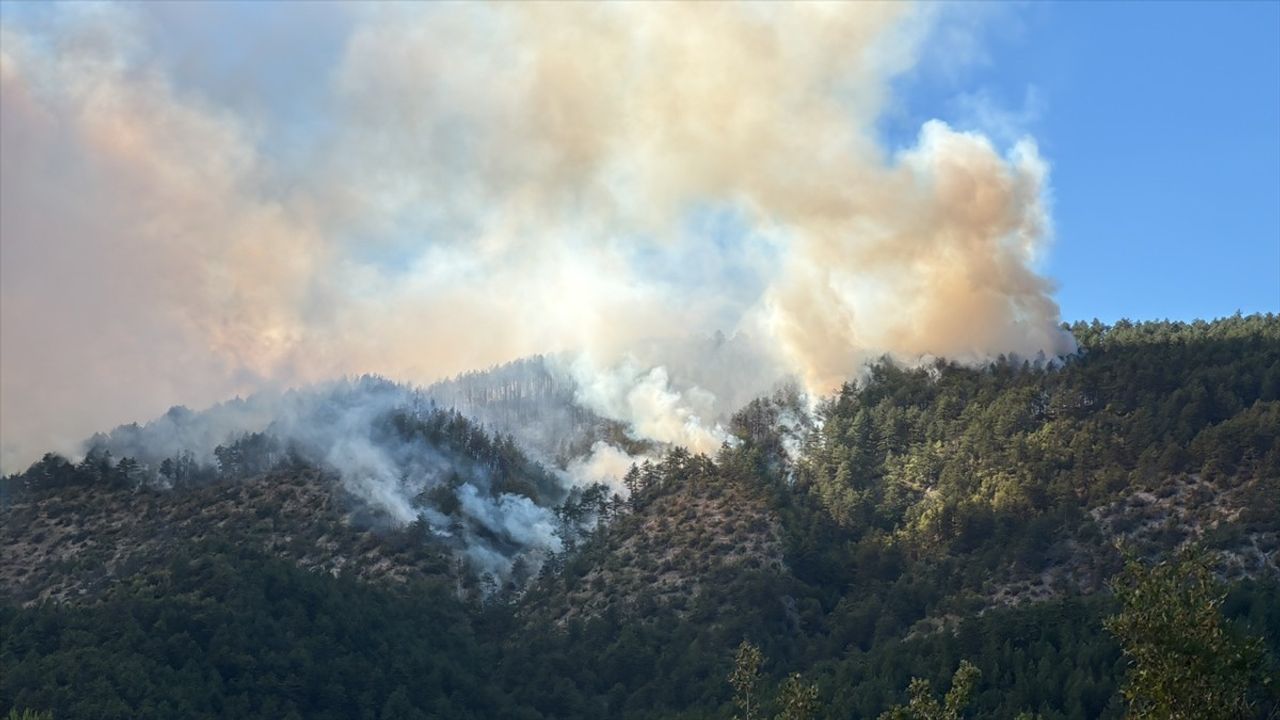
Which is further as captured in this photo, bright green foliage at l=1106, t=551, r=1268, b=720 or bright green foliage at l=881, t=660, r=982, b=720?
bright green foliage at l=881, t=660, r=982, b=720

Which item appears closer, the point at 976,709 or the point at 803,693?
the point at 803,693

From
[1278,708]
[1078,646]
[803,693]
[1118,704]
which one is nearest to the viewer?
[1278,708]

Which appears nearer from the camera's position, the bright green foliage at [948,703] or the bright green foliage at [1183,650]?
the bright green foliage at [1183,650]

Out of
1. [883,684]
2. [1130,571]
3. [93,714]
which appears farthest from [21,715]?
[1130,571]

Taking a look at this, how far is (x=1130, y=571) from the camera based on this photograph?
258ft

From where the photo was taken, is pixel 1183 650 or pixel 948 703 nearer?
pixel 1183 650

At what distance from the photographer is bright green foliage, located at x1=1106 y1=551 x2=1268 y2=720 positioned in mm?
74625

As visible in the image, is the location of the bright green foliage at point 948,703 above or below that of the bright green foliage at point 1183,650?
above

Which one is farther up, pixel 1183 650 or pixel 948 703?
pixel 948 703

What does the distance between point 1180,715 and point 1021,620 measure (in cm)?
12725

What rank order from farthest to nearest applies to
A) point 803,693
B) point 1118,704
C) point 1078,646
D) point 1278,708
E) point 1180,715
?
point 1078,646 → point 1118,704 → point 803,693 → point 1278,708 → point 1180,715

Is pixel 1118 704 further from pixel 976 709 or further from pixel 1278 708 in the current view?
pixel 1278 708

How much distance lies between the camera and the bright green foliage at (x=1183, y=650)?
74625 millimetres

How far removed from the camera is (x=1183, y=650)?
75062mm
